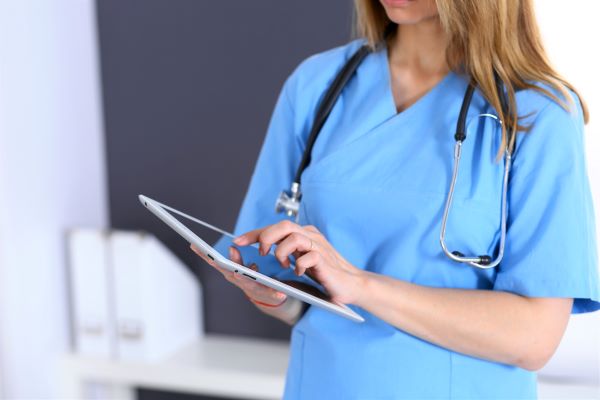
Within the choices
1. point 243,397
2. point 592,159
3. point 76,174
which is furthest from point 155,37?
point 592,159

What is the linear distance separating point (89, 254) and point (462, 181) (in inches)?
49.4

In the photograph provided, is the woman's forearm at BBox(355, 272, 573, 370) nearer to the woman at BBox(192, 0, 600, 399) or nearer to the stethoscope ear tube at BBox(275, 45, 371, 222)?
the woman at BBox(192, 0, 600, 399)

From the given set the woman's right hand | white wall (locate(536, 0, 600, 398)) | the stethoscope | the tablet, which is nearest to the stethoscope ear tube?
the stethoscope

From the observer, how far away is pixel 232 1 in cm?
188

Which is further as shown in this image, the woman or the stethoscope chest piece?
the stethoscope chest piece

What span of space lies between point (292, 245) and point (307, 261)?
25mm

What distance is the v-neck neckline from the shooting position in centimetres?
102

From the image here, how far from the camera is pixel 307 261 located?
84cm

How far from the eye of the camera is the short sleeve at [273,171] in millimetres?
1138

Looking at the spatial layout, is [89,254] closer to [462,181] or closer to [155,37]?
[155,37]

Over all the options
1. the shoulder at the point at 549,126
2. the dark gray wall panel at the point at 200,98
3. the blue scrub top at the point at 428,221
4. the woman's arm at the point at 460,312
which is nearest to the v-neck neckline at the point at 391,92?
the blue scrub top at the point at 428,221

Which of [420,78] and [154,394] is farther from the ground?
[420,78]

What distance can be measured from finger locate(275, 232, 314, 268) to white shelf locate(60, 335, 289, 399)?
990 mm

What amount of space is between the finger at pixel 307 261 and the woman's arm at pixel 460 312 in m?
0.02
